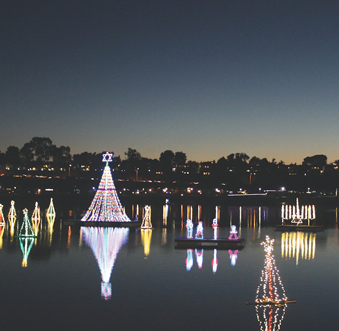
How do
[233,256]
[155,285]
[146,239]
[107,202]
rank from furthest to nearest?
[107,202]
[146,239]
[233,256]
[155,285]

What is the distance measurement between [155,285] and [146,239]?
1373cm

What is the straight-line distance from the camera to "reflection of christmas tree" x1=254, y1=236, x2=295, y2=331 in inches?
525

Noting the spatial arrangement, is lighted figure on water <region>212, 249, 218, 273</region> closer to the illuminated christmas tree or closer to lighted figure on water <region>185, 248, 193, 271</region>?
lighted figure on water <region>185, 248, 193, 271</region>

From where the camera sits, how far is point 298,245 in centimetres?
2877

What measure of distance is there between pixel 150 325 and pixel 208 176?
145 metres

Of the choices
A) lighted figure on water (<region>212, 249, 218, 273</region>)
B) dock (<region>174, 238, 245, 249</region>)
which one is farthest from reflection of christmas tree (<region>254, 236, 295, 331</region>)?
dock (<region>174, 238, 245, 249</region>)

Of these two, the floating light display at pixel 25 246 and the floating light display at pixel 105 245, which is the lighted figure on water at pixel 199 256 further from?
the floating light display at pixel 25 246

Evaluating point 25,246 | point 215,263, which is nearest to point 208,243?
point 215,263

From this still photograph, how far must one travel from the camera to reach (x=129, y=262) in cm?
2253

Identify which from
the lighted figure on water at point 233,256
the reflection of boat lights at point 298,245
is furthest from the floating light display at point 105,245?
the reflection of boat lights at point 298,245

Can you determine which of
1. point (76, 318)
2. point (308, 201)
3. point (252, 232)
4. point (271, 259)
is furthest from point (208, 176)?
point (76, 318)

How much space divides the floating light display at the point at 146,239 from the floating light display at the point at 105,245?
1.11 m

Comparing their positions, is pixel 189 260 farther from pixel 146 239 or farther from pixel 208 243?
pixel 146 239

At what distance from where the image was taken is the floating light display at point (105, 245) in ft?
60.0
